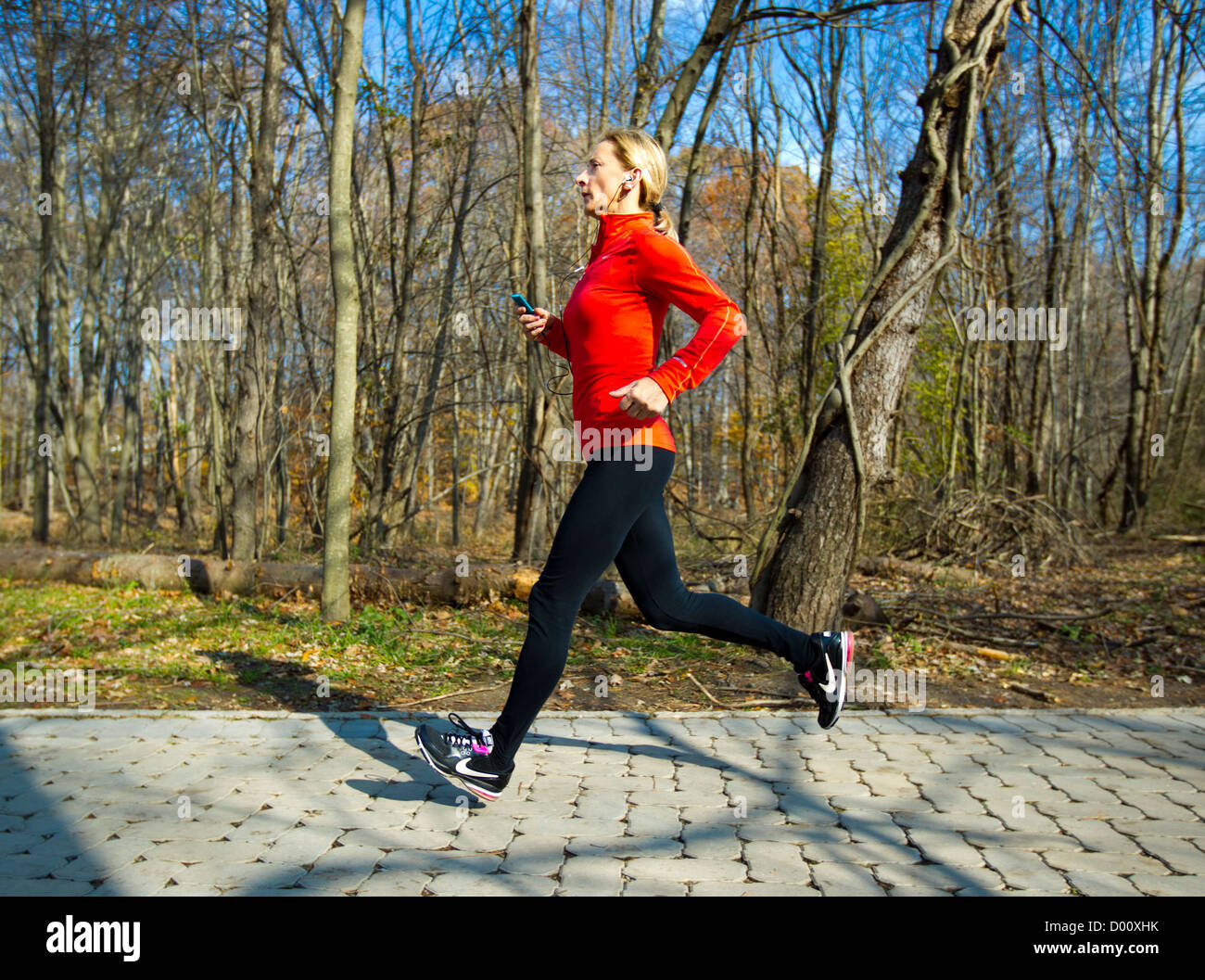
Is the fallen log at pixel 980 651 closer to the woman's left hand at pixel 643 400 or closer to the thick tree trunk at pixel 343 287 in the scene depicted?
the woman's left hand at pixel 643 400

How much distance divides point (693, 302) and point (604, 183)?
0.56 m

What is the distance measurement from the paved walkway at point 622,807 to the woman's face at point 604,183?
212 centimetres

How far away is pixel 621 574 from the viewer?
3244 millimetres

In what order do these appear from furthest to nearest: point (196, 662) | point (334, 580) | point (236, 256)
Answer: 1. point (236, 256)
2. point (334, 580)
3. point (196, 662)

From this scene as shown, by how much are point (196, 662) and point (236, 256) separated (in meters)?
11.2

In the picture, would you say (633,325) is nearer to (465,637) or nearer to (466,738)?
(466,738)

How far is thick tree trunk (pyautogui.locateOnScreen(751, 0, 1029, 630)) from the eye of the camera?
552 cm

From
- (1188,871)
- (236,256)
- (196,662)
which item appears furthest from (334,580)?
(236,256)

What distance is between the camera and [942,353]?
47.3 feet

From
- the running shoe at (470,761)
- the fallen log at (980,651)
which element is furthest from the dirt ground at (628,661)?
the running shoe at (470,761)

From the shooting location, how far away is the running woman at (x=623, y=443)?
10.1 ft

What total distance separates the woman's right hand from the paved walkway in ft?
5.64

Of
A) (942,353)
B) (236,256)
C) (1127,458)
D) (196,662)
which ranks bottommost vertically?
(196,662)
